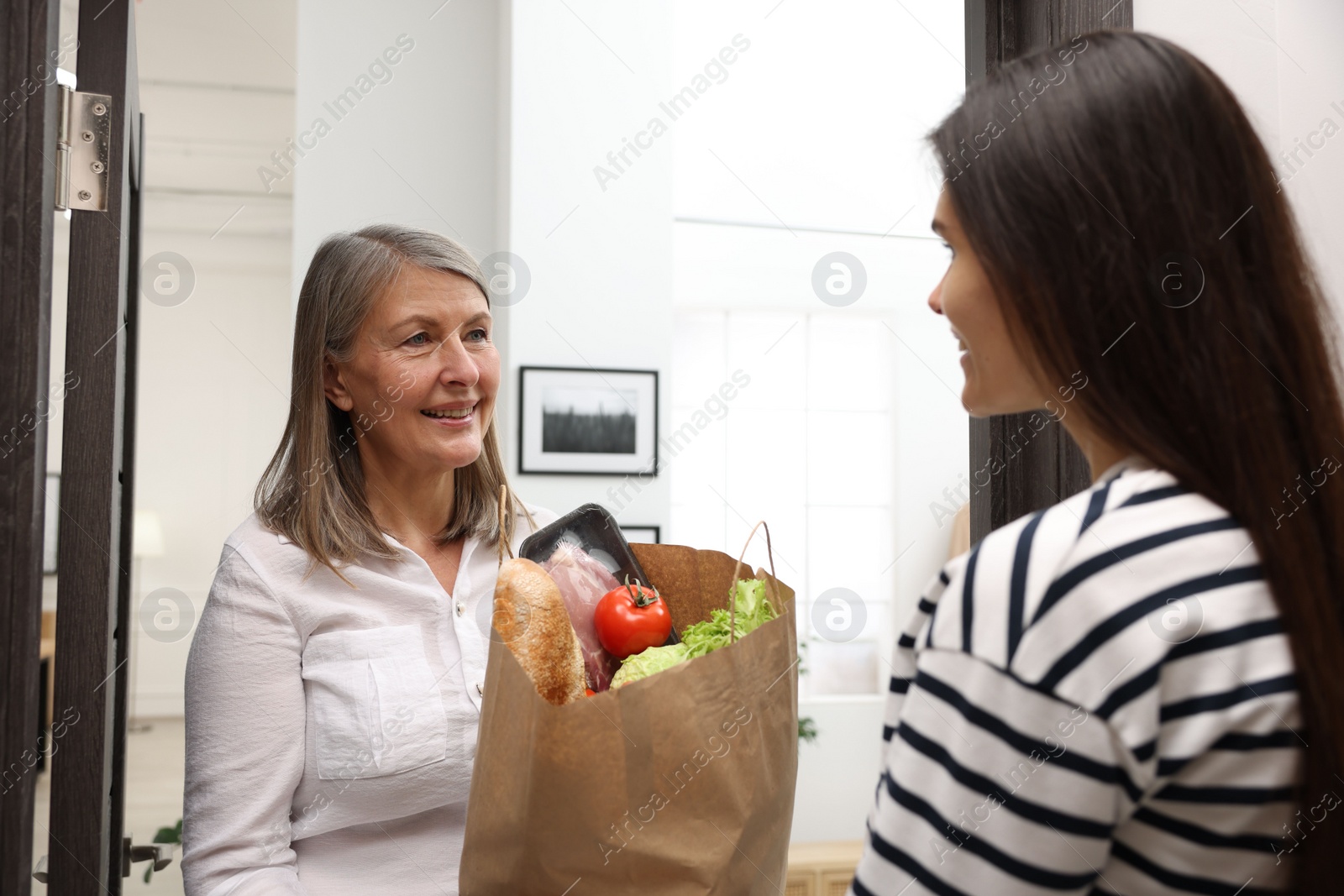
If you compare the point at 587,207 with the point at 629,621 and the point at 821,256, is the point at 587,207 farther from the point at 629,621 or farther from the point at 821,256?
the point at 629,621

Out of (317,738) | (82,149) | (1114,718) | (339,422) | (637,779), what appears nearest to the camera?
(1114,718)

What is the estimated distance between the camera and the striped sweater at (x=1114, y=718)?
0.58 metres

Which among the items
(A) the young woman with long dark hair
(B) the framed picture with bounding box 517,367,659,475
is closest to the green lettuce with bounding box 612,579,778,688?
(A) the young woman with long dark hair

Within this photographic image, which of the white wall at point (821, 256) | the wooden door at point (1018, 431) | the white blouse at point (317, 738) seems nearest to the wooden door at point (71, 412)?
the white blouse at point (317, 738)

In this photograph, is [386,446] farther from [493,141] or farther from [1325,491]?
[493,141]

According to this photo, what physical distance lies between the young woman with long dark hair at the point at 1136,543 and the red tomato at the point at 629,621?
0.48 metres

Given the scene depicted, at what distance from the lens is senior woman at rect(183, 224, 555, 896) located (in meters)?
1.22

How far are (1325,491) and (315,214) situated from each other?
3.60m

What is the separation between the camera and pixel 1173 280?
66cm

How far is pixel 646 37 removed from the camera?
11.9 feet

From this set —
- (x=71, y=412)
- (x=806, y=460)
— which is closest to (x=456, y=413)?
(x=71, y=412)

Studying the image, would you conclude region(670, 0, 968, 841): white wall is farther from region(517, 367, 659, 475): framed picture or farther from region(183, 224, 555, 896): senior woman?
region(183, 224, 555, 896): senior woman

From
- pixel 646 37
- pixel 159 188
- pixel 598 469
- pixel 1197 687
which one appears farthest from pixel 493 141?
pixel 1197 687

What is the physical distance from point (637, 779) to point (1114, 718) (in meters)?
0.46
